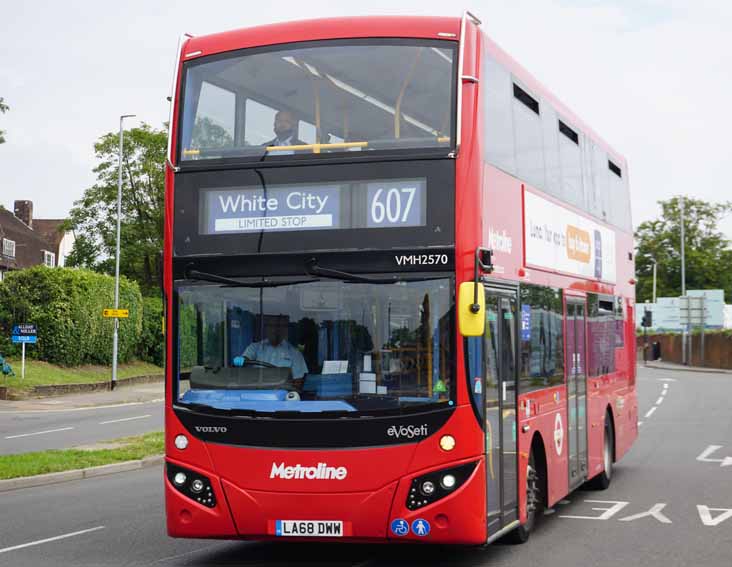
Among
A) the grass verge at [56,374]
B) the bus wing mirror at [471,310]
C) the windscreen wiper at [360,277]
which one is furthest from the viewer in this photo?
the grass verge at [56,374]

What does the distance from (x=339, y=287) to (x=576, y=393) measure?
4.71 meters

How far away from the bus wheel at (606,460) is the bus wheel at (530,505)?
392 centimetres

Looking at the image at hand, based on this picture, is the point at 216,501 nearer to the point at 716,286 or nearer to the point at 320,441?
the point at 320,441

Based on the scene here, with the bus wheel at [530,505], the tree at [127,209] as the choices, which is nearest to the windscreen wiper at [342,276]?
the bus wheel at [530,505]

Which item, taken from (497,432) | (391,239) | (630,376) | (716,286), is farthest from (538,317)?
(716,286)

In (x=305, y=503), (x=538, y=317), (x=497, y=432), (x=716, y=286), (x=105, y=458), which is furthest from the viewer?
(x=716, y=286)

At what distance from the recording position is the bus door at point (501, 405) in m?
9.11

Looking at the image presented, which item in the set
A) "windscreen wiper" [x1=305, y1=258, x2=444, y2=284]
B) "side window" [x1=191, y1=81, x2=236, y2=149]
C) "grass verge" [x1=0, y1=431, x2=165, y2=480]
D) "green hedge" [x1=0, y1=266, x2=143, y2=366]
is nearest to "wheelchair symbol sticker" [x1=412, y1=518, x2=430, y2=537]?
"windscreen wiper" [x1=305, y1=258, x2=444, y2=284]

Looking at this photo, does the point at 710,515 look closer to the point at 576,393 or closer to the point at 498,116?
the point at 576,393

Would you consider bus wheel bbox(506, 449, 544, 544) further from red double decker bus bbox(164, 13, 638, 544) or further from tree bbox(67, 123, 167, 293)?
tree bbox(67, 123, 167, 293)

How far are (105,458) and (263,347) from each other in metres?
10.2

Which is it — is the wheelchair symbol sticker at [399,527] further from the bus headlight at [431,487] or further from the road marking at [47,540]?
the road marking at [47,540]

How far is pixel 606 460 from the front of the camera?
48.6 feet

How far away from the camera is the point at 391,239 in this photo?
883cm
